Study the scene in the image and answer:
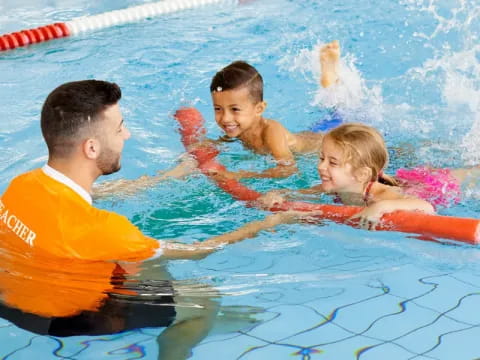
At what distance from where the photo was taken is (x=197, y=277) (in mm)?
2662

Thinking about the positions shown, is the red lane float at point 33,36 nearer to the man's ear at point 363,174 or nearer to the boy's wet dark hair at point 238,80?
the boy's wet dark hair at point 238,80

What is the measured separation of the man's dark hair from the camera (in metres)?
2.34

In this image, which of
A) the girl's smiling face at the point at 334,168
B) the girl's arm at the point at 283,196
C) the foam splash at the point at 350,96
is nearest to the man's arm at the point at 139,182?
the girl's arm at the point at 283,196

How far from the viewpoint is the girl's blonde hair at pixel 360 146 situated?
10.3ft

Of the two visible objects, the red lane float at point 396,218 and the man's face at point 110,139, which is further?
the red lane float at point 396,218

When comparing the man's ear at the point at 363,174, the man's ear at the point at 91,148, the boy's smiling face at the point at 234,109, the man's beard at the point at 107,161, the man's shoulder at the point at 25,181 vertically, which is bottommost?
the man's ear at the point at 363,174

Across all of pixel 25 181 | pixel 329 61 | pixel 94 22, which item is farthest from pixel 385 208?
pixel 94 22

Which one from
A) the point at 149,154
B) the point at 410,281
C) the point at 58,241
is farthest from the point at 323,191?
the point at 58,241

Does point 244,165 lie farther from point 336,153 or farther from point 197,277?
point 197,277

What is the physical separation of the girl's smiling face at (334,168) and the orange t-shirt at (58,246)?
1.06 m

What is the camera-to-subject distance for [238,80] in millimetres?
3834

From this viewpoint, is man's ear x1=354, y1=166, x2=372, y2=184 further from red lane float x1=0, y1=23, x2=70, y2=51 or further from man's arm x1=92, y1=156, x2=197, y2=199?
red lane float x1=0, y1=23, x2=70, y2=51

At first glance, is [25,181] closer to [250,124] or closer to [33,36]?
[250,124]

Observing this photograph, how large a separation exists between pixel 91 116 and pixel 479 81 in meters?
3.63
